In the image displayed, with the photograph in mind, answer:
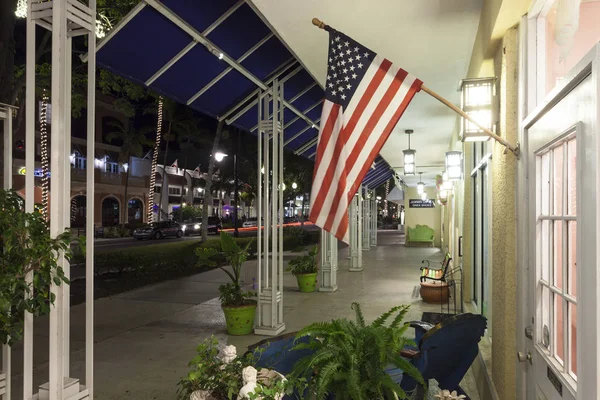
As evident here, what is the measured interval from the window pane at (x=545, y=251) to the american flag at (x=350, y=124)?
49.2 inches

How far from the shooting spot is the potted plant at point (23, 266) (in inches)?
101

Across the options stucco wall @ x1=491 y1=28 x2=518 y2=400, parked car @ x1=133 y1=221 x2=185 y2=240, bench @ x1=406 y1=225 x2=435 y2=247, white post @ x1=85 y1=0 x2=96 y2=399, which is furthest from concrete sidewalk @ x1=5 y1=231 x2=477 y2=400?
parked car @ x1=133 y1=221 x2=185 y2=240

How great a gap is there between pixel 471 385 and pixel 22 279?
14.7 ft

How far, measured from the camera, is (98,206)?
125ft

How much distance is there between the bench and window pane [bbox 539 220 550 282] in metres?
Result: 20.9

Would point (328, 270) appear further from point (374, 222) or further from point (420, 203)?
point (420, 203)

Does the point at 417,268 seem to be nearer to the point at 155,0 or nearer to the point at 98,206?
the point at 155,0

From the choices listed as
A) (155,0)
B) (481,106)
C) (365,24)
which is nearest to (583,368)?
(481,106)

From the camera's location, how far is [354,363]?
8.32 feet

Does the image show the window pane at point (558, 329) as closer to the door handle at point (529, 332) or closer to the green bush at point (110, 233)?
the door handle at point (529, 332)

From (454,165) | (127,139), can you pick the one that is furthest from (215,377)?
(127,139)

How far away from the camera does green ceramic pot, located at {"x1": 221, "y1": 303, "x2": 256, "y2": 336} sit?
6559mm

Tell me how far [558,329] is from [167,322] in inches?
256

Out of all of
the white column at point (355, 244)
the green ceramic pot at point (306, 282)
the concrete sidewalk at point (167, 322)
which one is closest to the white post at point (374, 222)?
the white column at point (355, 244)
